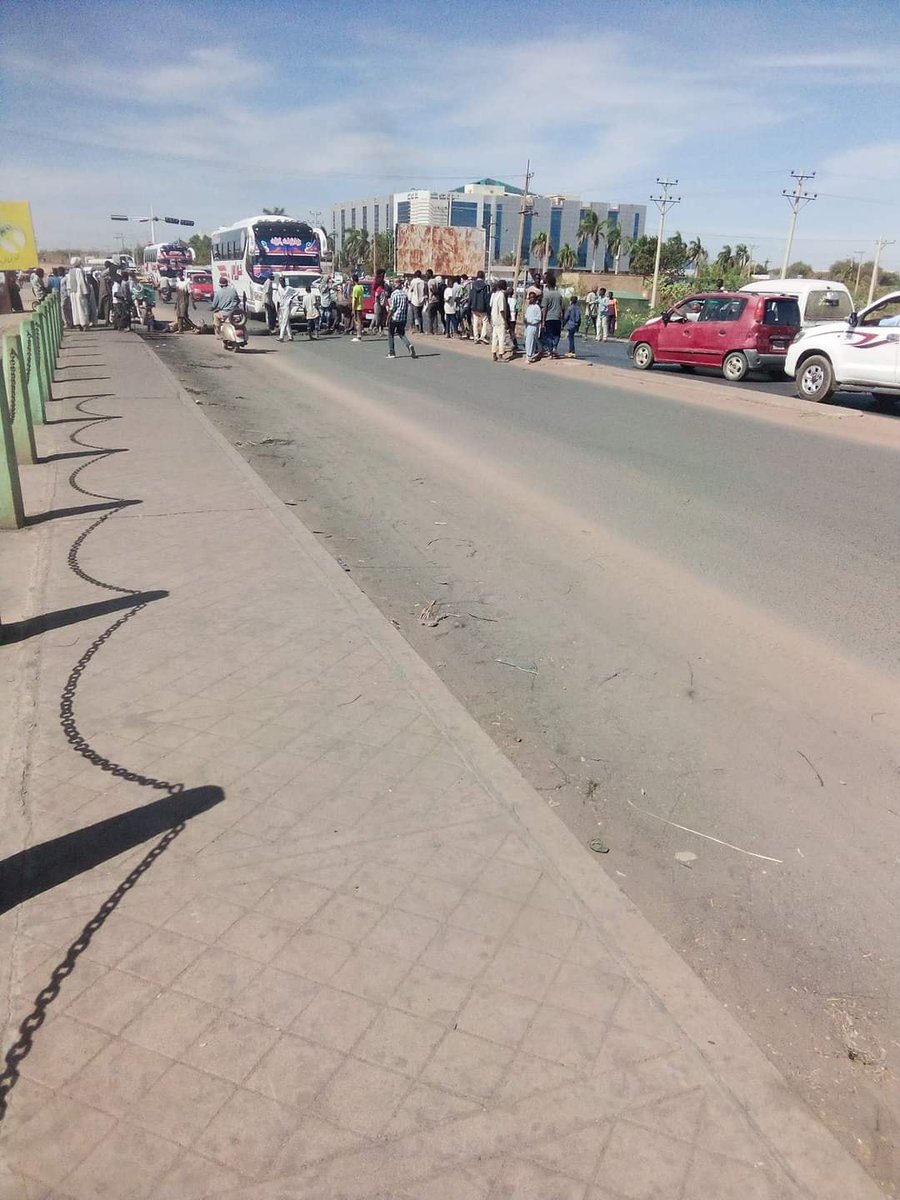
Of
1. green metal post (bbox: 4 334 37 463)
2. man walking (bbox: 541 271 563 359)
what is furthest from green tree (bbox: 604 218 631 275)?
green metal post (bbox: 4 334 37 463)

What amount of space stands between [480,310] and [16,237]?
1122 centimetres

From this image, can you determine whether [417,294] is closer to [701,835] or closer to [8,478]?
[8,478]

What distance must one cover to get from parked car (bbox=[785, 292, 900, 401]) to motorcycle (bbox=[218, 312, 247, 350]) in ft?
42.3

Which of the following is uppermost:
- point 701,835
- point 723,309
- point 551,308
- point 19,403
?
point 723,309

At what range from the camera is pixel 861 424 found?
40.8 feet

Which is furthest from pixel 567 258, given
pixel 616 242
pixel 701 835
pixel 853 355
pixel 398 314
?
pixel 701 835

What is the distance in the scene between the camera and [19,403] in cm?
831

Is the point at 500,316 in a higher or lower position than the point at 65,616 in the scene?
higher

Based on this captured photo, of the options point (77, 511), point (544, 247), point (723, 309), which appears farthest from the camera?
point (544, 247)

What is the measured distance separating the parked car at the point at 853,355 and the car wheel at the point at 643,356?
4.59 m

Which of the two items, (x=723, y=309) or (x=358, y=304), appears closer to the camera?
(x=723, y=309)

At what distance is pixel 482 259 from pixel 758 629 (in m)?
28.5

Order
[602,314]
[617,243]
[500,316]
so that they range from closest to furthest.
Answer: [500,316] → [602,314] → [617,243]

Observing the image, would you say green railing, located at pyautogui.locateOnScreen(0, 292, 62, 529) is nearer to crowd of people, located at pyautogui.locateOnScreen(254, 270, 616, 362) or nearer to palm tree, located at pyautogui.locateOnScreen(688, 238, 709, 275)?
crowd of people, located at pyautogui.locateOnScreen(254, 270, 616, 362)
